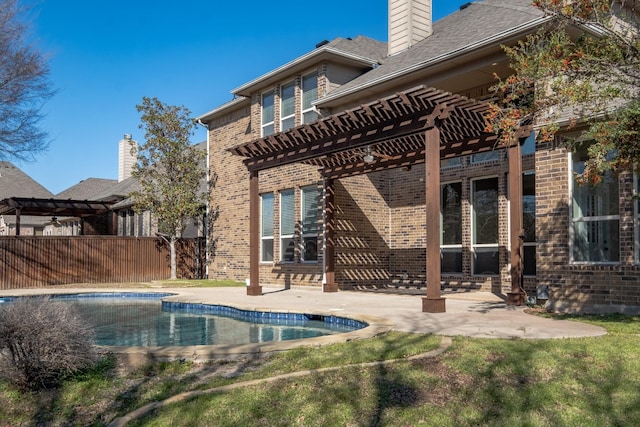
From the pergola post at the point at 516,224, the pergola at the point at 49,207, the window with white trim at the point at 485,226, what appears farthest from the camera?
the pergola at the point at 49,207

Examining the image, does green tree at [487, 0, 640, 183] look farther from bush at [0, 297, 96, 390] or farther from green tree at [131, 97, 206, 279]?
green tree at [131, 97, 206, 279]

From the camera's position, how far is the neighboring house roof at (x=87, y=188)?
38406 mm

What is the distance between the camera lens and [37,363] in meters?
5.12

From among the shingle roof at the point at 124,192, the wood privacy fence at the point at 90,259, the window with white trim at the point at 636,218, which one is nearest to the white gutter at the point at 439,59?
the window with white trim at the point at 636,218

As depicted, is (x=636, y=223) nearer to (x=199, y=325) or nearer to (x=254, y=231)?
(x=199, y=325)

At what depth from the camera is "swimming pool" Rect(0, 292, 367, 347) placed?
848 cm

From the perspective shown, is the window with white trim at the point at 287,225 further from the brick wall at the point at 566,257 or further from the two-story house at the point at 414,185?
the brick wall at the point at 566,257

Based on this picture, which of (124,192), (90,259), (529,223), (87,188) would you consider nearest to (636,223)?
(529,223)

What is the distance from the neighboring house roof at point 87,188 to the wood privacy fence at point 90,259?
17176mm

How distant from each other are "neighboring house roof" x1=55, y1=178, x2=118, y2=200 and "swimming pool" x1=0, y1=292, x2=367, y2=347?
88.3ft

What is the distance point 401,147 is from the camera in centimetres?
1332

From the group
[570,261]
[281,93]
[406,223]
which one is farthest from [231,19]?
[570,261]

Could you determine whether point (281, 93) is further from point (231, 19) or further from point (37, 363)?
point (37, 363)

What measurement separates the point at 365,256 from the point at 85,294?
8370mm
